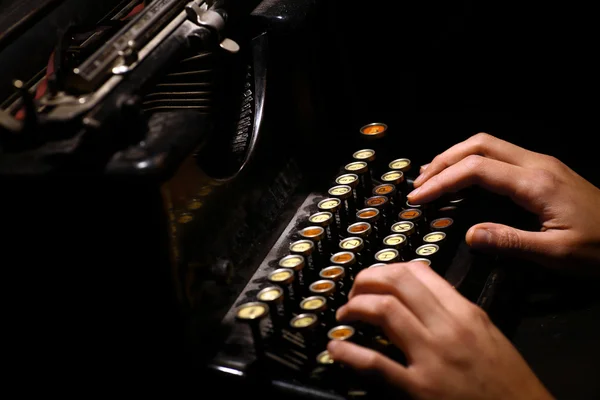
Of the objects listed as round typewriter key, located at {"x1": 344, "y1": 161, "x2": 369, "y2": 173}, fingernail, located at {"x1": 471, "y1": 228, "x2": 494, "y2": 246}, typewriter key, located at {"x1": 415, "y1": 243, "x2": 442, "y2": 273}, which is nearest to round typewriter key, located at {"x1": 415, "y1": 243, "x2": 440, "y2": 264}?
typewriter key, located at {"x1": 415, "y1": 243, "x2": 442, "y2": 273}

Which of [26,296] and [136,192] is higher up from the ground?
[136,192]

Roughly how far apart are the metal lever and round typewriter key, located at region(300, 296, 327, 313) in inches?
25.8

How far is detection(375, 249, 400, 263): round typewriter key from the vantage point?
2046mm

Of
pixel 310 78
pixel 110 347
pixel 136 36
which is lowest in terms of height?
pixel 110 347

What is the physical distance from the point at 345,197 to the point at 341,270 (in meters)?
0.30

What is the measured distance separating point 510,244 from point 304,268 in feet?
1.72

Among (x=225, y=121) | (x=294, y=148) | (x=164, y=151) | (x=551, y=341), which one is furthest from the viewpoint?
(x=294, y=148)

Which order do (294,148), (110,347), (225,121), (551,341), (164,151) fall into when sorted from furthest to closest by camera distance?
(294,148)
(225,121)
(551,341)
(110,347)
(164,151)

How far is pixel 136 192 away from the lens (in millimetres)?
1620

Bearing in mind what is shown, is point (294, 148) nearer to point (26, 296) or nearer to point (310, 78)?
point (310, 78)

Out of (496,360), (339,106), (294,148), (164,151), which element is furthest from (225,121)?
(496,360)

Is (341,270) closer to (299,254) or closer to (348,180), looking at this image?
(299,254)

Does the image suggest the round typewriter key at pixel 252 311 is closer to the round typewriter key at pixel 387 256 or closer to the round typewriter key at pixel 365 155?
the round typewriter key at pixel 387 256

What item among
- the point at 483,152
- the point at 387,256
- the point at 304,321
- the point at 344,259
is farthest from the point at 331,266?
the point at 483,152
